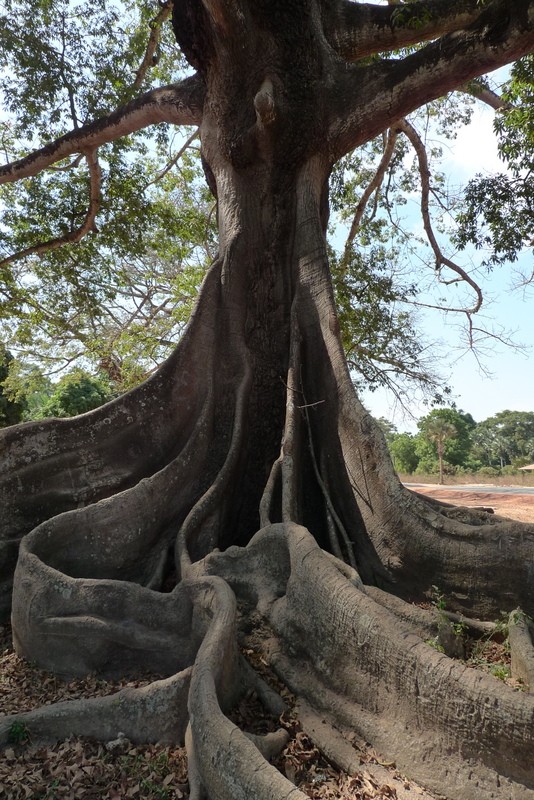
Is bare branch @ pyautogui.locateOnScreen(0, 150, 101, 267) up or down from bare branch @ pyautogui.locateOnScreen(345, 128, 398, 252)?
down

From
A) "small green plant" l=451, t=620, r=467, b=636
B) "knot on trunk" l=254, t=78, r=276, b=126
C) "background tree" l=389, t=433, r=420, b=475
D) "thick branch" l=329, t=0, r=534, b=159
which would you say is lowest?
"small green plant" l=451, t=620, r=467, b=636

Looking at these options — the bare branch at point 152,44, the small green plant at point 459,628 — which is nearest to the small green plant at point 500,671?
the small green plant at point 459,628

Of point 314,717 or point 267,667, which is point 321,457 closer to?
point 267,667

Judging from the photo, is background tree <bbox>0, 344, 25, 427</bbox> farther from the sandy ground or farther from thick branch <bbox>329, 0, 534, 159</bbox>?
thick branch <bbox>329, 0, 534, 159</bbox>

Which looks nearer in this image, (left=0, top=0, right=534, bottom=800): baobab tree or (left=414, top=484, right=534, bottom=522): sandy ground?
(left=0, top=0, right=534, bottom=800): baobab tree

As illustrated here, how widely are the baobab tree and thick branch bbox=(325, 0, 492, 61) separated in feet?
0.08

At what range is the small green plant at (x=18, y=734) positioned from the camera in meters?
2.42

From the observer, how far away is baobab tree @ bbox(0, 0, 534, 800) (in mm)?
2240

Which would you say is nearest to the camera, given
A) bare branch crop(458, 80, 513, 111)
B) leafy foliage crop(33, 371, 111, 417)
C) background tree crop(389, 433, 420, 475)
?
bare branch crop(458, 80, 513, 111)

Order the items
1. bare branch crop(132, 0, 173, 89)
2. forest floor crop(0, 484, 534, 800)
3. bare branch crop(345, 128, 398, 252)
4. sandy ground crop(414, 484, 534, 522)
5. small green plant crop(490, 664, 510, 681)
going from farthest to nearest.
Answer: sandy ground crop(414, 484, 534, 522)
bare branch crop(345, 128, 398, 252)
bare branch crop(132, 0, 173, 89)
small green plant crop(490, 664, 510, 681)
forest floor crop(0, 484, 534, 800)

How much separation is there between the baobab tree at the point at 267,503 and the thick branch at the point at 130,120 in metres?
0.03

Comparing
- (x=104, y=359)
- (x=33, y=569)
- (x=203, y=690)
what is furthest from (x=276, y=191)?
(x=104, y=359)

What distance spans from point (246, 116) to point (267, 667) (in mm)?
4745

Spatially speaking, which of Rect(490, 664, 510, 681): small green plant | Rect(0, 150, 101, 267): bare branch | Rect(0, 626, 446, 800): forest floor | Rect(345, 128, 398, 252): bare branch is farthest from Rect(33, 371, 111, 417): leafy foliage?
Rect(490, 664, 510, 681): small green plant
